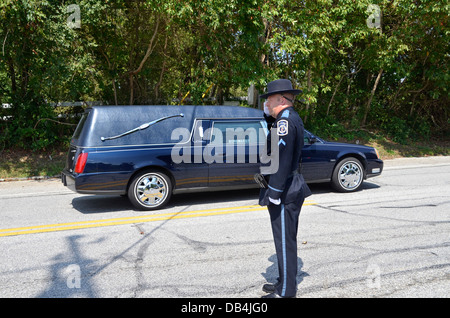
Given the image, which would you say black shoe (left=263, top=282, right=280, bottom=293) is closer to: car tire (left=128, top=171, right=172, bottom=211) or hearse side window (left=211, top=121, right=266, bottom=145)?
car tire (left=128, top=171, right=172, bottom=211)

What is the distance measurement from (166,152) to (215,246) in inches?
94.4

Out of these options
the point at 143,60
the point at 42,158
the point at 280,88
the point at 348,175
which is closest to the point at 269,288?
the point at 280,88

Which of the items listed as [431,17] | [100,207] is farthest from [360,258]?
[431,17]

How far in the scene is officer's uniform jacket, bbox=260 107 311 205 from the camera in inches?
135

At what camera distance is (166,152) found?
6840 millimetres

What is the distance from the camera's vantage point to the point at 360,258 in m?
4.49

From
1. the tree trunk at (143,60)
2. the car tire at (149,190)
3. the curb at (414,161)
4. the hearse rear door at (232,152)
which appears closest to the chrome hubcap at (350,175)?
the hearse rear door at (232,152)

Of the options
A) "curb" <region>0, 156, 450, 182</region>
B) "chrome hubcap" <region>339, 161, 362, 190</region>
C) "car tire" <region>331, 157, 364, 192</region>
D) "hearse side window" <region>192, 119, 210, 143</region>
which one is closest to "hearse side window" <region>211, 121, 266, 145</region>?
"hearse side window" <region>192, 119, 210, 143</region>

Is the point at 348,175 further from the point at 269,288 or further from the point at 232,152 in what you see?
the point at 269,288

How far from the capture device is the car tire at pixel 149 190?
6.67m

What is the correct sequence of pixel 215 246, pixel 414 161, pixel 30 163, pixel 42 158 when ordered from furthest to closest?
pixel 414 161
pixel 42 158
pixel 30 163
pixel 215 246

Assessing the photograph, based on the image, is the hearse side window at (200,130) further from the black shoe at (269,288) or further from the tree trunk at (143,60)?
the tree trunk at (143,60)

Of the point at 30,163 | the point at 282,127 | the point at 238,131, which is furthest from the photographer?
the point at 30,163

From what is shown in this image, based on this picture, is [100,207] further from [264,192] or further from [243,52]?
[243,52]
